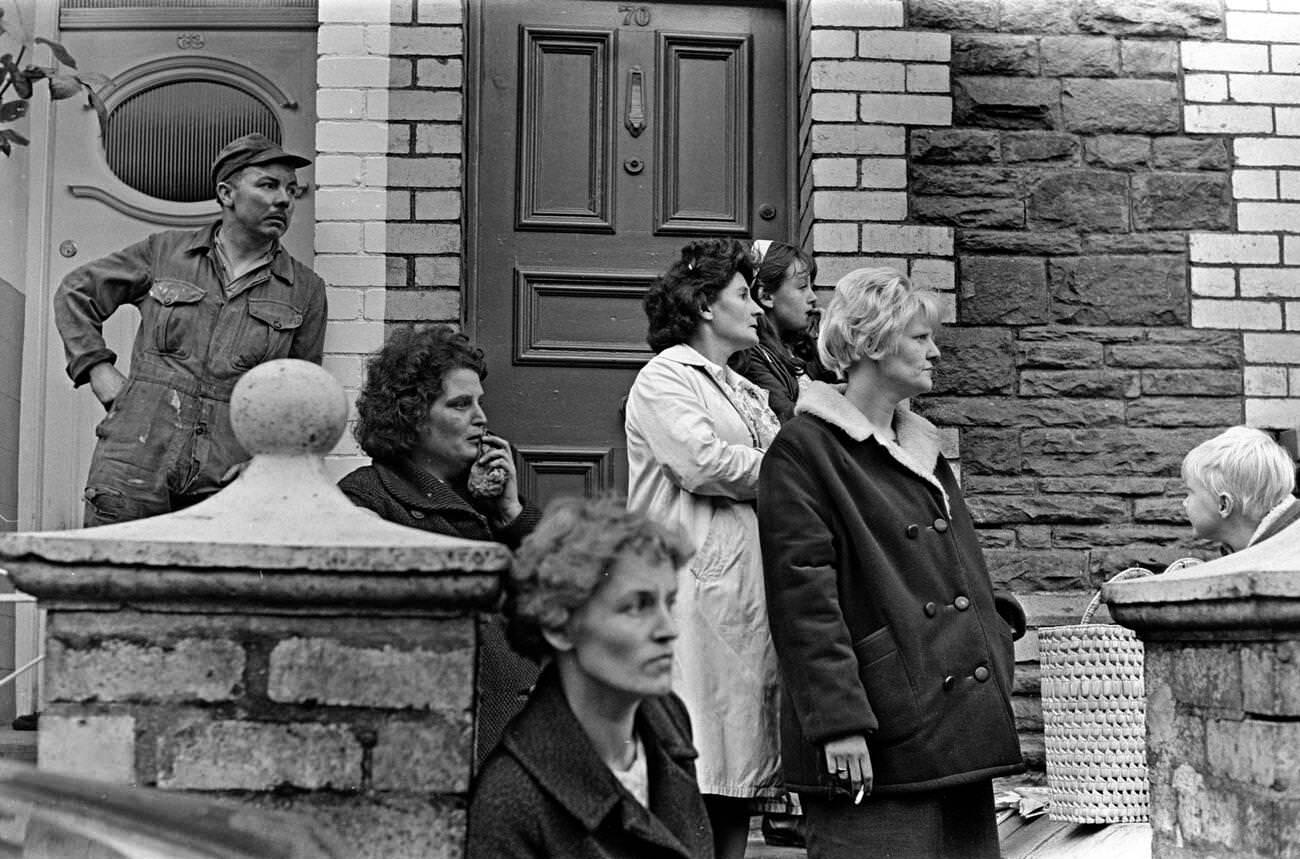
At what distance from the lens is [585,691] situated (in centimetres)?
251

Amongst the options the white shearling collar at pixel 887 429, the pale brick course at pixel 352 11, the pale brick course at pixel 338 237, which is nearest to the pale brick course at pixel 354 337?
the pale brick course at pixel 338 237

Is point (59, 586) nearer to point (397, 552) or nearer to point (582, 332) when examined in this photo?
point (397, 552)

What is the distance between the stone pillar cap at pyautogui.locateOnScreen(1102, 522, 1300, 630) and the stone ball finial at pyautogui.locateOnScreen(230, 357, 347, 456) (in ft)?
5.48

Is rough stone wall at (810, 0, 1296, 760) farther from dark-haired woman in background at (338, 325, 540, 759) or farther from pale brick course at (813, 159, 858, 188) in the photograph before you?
dark-haired woman in background at (338, 325, 540, 759)

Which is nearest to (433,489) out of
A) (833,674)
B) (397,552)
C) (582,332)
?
(833,674)

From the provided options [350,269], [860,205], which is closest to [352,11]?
[350,269]

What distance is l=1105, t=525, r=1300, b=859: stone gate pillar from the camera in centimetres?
301

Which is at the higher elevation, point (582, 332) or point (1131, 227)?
point (1131, 227)

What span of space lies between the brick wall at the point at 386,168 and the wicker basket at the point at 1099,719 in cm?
265

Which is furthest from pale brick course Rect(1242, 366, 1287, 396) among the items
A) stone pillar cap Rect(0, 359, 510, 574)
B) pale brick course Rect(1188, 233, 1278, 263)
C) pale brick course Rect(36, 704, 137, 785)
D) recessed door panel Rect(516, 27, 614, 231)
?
pale brick course Rect(36, 704, 137, 785)

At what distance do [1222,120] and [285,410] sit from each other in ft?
16.3

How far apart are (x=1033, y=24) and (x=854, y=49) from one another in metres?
0.76

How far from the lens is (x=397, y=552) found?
243cm

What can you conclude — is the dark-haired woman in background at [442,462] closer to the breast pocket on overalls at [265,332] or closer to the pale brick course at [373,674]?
the pale brick course at [373,674]
